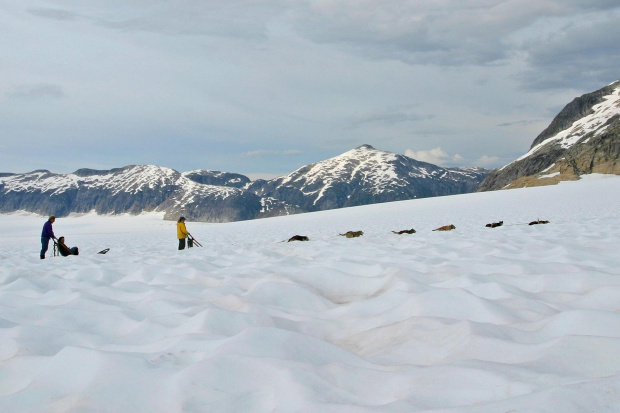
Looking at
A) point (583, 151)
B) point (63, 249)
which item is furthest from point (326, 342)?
point (583, 151)

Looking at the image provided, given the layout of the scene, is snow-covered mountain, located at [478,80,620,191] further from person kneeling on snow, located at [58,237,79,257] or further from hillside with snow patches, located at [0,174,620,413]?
hillside with snow patches, located at [0,174,620,413]

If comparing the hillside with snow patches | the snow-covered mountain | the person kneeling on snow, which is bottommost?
the person kneeling on snow

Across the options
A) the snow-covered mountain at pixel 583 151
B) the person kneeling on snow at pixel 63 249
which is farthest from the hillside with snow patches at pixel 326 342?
the snow-covered mountain at pixel 583 151

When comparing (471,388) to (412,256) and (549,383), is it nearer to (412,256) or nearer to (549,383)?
(549,383)

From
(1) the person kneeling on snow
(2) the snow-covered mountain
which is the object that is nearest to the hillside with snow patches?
(1) the person kneeling on snow

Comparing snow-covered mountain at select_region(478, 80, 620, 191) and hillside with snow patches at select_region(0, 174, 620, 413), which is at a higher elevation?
snow-covered mountain at select_region(478, 80, 620, 191)

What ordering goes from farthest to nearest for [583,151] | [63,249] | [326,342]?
[583,151], [63,249], [326,342]

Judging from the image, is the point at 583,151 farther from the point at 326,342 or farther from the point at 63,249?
the point at 326,342

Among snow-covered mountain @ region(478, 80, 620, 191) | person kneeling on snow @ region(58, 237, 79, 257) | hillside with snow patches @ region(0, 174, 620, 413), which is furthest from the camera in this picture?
snow-covered mountain @ region(478, 80, 620, 191)

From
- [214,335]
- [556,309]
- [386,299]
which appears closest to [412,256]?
[386,299]

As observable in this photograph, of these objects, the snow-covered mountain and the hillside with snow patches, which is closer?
the hillside with snow patches

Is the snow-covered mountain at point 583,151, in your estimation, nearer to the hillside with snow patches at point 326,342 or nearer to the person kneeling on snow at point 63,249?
the person kneeling on snow at point 63,249

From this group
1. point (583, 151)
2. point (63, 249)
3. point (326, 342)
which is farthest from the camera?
point (583, 151)

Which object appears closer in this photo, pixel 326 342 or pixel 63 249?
pixel 326 342
